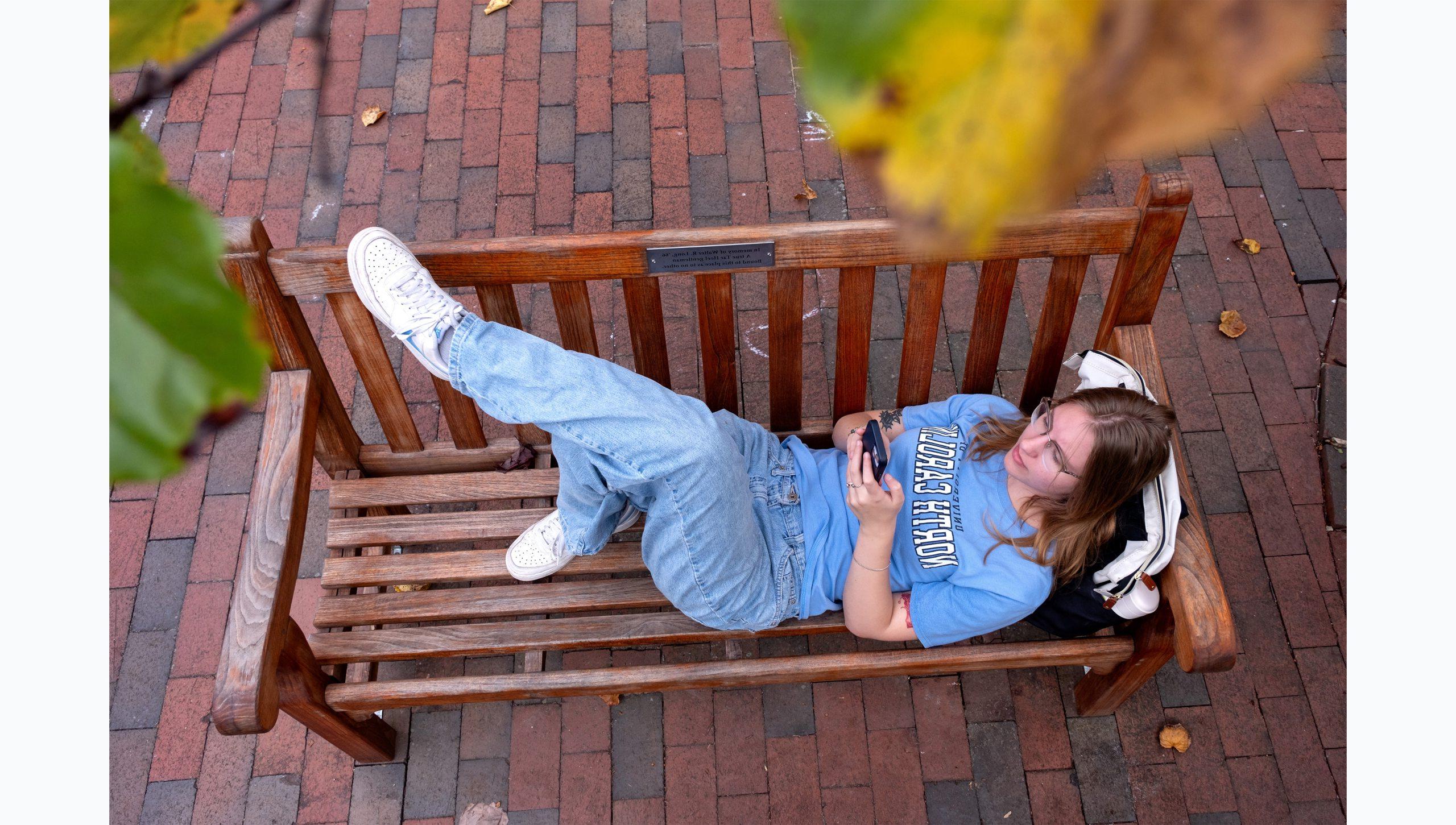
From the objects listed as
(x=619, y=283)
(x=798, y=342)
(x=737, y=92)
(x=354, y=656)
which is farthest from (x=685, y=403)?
(x=737, y=92)

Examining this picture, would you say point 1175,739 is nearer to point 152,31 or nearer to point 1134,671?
point 1134,671

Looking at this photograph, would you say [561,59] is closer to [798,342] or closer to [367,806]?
[798,342]

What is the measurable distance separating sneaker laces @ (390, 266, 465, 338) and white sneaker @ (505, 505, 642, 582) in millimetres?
565

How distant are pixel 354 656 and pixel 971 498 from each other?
1.50 meters

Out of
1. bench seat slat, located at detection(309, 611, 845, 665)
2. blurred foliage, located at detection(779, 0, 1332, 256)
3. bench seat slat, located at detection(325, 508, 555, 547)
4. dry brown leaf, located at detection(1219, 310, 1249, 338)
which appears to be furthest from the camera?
dry brown leaf, located at detection(1219, 310, 1249, 338)

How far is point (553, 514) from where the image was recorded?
2299 mm

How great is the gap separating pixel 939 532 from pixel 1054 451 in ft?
1.08

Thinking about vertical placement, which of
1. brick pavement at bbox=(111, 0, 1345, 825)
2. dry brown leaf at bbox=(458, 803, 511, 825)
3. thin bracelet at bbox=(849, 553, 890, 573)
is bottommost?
dry brown leaf at bbox=(458, 803, 511, 825)

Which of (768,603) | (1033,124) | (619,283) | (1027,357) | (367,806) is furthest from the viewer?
(619,283)

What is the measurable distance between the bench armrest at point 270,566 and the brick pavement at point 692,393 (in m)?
0.81

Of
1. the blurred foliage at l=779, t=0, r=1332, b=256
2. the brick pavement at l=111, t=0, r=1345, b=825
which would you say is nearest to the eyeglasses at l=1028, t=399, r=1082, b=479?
the brick pavement at l=111, t=0, r=1345, b=825

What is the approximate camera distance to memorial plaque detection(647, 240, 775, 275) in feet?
6.46

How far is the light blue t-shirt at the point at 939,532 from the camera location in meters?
2.08

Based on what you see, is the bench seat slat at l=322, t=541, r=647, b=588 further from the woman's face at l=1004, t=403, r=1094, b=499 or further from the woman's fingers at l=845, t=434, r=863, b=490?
the woman's face at l=1004, t=403, r=1094, b=499
